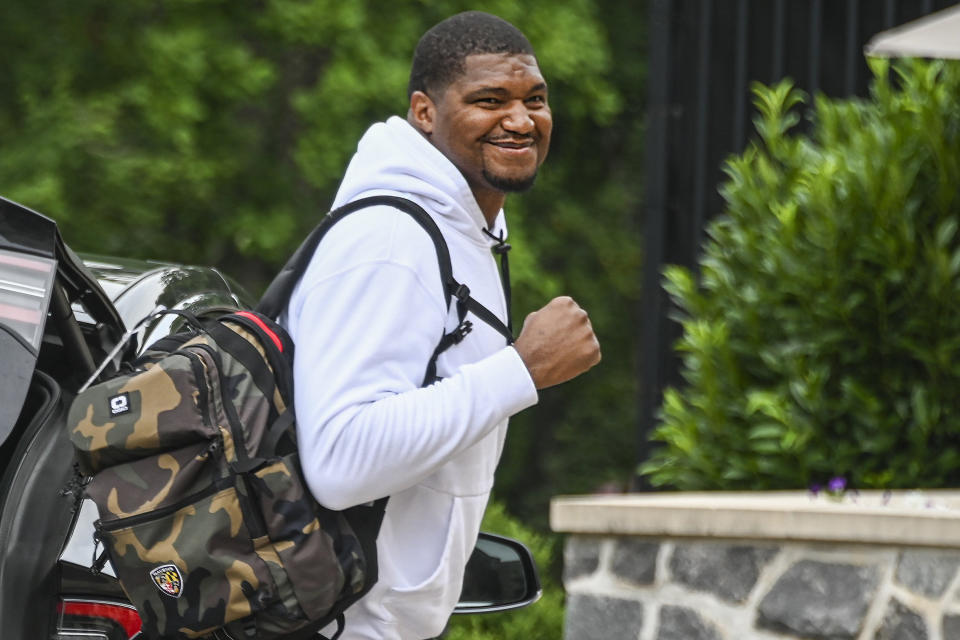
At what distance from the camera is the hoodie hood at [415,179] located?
2.44 metres

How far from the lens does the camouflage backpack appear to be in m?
2.14

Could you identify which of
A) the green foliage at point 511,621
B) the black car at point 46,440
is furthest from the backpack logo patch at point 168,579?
the green foliage at point 511,621

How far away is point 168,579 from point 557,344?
2.27 ft

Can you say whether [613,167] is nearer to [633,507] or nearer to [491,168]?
[633,507]

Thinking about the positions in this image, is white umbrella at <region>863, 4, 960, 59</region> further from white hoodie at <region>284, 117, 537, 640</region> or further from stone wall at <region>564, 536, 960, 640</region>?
white hoodie at <region>284, 117, 537, 640</region>

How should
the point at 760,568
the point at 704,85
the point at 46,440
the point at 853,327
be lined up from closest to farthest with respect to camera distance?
the point at 46,440 → the point at 760,568 → the point at 853,327 → the point at 704,85

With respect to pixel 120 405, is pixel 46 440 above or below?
below

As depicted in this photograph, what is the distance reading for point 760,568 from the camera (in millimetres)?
4695

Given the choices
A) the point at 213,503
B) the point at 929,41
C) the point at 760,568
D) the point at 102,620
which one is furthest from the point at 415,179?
the point at 929,41

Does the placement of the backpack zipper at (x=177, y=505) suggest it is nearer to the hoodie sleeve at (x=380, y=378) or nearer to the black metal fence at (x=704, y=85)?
the hoodie sleeve at (x=380, y=378)

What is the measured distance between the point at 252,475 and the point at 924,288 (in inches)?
158

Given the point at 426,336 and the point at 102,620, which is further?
the point at 102,620

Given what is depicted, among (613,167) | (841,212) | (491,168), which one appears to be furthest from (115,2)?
(491,168)

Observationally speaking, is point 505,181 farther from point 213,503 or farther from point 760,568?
point 760,568
